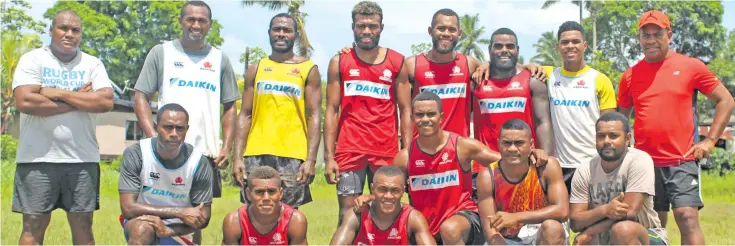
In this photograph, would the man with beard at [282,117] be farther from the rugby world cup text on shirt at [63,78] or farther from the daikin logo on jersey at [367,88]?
the rugby world cup text on shirt at [63,78]

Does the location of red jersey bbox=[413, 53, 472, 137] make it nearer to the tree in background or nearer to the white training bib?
the white training bib

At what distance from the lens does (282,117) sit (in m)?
8.22

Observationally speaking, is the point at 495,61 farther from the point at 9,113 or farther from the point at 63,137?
the point at 9,113

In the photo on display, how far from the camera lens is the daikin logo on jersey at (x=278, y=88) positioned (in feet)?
26.9

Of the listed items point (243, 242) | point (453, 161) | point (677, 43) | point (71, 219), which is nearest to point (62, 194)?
point (71, 219)

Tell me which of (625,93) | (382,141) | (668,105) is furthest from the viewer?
(625,93)

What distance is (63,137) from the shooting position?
789cm

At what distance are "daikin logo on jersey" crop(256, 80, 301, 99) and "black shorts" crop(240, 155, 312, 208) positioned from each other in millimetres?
695

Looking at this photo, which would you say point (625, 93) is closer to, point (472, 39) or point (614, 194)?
point (614, 194)

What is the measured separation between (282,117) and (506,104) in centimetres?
244

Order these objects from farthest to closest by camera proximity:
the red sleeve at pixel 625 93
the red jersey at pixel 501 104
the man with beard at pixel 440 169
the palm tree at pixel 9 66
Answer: the palm tree at pixel 9 66 → the red sleeve at pixel 625 93 → the red jersey at pixel 501 104 → the man with beard at pixel 440 169

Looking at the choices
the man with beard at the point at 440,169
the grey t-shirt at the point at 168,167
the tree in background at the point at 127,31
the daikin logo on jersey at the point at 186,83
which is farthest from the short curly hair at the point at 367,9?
the tree in background at the point at 127,31

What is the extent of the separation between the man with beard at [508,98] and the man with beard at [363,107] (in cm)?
86

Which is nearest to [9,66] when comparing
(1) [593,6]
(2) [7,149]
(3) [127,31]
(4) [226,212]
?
(2) [7,149]
